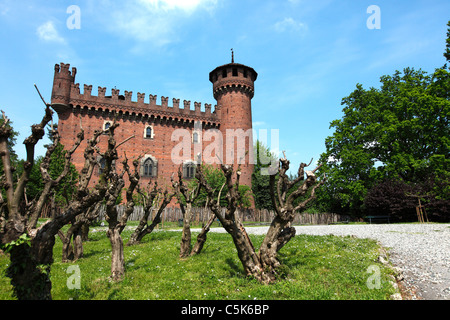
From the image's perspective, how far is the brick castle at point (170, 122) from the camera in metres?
33.5

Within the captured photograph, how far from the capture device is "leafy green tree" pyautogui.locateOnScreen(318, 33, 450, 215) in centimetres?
2619

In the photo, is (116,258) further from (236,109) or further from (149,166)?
(236,109)

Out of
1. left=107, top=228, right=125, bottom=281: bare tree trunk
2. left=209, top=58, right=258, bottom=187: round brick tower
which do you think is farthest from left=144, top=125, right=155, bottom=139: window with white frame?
left=107, top=228, right=125, bottom=281: bare tree trunk

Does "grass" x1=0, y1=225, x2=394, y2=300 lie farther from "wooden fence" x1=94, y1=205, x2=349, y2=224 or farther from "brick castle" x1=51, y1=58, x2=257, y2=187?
"brick castle" x1=51, y1=58, x2=257, y2=187

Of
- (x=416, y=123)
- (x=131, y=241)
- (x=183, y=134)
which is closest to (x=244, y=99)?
(x=183, y=134)

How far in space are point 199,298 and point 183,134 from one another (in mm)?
33204

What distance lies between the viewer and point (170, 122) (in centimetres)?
3762

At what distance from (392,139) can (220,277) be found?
28.2m

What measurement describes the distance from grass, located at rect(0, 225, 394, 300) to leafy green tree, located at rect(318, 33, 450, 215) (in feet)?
67.7

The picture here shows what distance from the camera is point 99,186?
6.09 meters

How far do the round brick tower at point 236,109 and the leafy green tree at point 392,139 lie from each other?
10.1m

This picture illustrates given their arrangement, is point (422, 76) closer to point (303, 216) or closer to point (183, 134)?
point (303, 216)

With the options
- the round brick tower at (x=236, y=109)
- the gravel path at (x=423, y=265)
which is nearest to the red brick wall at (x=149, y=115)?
the round brick tower at (x=236, y=109)

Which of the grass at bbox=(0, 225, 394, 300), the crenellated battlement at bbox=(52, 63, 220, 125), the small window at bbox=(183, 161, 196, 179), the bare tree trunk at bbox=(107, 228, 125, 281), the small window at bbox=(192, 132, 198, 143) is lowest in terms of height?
the grass at bbox=(0, 225, 394, 300)
